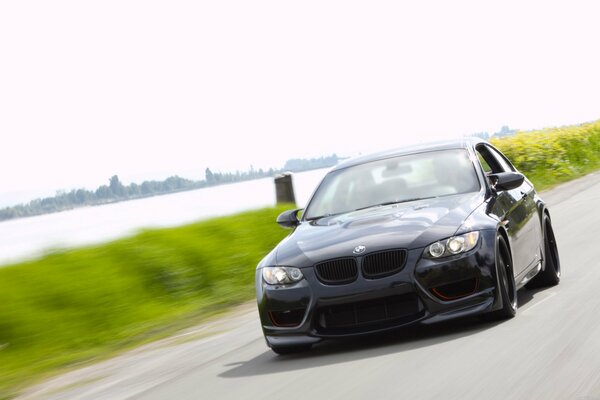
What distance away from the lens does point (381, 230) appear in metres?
7.18

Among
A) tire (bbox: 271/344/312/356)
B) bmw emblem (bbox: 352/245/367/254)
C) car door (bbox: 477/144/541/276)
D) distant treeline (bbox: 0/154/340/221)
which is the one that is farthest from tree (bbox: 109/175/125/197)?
bmw emblem (bbox: 352/245/367/254)

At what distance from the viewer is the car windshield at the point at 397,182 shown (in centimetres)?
815

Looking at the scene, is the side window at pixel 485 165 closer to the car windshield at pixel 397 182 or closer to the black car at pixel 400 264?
the car windshield at pixel 397 182

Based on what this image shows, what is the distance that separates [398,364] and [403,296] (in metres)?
0.71

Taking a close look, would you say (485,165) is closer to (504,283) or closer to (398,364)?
(504,283)

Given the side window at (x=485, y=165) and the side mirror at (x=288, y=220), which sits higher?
the side window at (x=485, y=165)

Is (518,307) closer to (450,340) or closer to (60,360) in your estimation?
(450,340)

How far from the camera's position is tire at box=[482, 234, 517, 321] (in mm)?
7145

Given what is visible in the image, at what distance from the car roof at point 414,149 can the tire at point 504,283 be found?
139 cm

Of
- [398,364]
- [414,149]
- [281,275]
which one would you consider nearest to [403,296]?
[398,364]

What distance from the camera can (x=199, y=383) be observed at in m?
6.93

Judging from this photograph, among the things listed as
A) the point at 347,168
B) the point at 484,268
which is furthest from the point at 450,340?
the point at 347,168

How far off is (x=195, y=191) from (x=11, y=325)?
6994 millimetres

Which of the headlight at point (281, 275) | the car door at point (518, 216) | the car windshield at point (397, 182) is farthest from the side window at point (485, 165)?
the headlight at point (281, 275)
